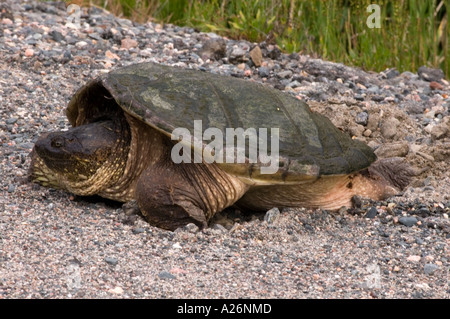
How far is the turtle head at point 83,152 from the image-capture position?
10.6 feet

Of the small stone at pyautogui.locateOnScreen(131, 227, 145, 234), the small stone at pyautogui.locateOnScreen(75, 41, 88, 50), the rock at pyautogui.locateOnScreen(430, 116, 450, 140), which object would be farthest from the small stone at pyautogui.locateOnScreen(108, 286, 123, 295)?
the small stone at pyautogui.locateOnScreen(75, 41, 88, 50)

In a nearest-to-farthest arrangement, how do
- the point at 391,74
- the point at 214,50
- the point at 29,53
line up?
the point at 29,53, the point at 214,50, the point at 391,74

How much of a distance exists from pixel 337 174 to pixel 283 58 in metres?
2.29

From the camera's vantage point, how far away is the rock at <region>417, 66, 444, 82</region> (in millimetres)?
5609

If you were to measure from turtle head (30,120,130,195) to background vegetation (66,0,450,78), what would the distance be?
2.78 m

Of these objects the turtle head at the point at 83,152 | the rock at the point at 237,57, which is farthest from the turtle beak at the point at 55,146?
the rock at the point at 237,57

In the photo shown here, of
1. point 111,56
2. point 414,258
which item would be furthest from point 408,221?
point 111,56

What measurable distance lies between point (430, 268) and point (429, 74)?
3.23m

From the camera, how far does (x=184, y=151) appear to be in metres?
3.22

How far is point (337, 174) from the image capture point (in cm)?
332

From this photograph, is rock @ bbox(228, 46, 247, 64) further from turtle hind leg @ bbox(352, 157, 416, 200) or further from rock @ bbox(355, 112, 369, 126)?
turtle hind leg @ bbox(352, 157, 416, 200)

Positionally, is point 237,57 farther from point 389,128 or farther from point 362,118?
point 389,128

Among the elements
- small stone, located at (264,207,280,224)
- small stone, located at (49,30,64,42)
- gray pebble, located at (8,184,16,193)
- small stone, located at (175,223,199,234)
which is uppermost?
small stone, located at (49,30,64,42)

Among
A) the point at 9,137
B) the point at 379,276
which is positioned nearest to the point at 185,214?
the point at 379,276
